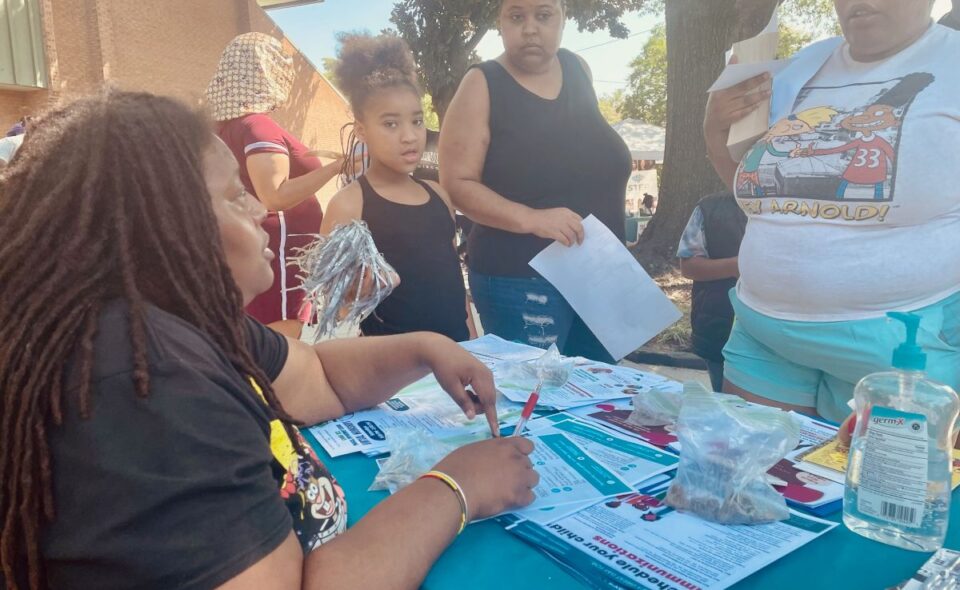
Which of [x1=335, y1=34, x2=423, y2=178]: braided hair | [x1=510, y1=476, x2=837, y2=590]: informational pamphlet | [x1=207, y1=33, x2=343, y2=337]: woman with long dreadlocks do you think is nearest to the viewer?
[x1=510, y1=476, x2=837, y2=590]: informational pamphlet

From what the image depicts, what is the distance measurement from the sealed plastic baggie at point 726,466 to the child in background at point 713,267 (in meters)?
1.96

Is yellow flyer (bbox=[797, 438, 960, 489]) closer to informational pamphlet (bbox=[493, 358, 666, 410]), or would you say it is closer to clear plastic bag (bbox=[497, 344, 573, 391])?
informational pamphlet (bbox=[493, 358, 666, 410])

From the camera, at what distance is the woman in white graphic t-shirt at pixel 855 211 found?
4.84 ft

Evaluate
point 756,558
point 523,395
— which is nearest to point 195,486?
point 756,558

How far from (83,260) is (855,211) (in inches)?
62.5

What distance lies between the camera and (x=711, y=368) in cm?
304

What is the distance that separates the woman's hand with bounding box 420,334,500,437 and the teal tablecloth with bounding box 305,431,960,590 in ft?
1.23

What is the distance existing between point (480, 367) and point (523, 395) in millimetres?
250

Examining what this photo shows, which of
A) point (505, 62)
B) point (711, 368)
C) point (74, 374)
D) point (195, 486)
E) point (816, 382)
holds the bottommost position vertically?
point (711, 368)

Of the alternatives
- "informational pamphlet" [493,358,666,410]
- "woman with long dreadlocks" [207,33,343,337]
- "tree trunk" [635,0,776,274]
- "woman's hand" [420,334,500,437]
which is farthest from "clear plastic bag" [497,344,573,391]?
"tree trunk" [635,0,776,274]

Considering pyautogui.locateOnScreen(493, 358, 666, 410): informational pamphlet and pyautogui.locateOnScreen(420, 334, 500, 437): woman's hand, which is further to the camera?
pyautogui.locateOnScreen(493, 358, 666, 410): informational pamphlet

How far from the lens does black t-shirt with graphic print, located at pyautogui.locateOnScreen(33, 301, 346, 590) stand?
63 cm

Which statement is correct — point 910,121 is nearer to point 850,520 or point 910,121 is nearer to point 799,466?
point 799,466

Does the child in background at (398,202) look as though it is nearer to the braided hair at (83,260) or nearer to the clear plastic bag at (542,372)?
the clear plastic bag at (542,372)
